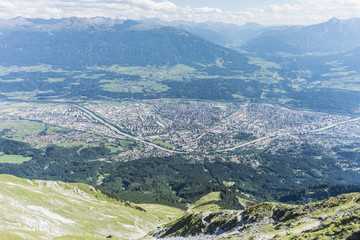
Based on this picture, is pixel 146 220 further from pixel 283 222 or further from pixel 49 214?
pixel 283 222

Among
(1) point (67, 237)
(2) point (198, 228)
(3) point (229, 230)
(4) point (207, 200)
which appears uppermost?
(3) point (229, 230)

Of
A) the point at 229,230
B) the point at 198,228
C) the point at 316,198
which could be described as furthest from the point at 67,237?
the point at 316,198

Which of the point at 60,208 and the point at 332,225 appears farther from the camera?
the point at 60,208

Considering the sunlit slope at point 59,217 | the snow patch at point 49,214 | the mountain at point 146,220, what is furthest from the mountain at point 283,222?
the snow patch at point 49,214

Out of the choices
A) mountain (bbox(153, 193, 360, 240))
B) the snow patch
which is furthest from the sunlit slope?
mountain (bbox(153, 193, 360, 240))

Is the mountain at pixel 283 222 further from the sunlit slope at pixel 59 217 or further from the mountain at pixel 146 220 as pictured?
the sunlit slope at pixel 59 217

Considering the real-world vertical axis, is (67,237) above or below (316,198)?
above

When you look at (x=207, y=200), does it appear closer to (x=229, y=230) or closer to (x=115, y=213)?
(x=115, y=213)
